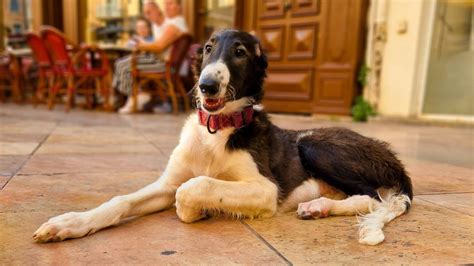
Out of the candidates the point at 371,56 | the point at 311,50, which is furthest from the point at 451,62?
the point at 311,50

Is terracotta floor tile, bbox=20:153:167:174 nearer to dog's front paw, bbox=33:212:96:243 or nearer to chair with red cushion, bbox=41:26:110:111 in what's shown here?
dog's front paw, bbox=33:212:96:243

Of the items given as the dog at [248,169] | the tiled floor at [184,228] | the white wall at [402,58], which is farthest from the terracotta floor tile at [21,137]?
the white wall at [402,58]

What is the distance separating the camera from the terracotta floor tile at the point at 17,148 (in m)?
3.07

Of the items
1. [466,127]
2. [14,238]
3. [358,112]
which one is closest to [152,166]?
[14,238]

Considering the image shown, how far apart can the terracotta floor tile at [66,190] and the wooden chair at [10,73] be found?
7.86 metres

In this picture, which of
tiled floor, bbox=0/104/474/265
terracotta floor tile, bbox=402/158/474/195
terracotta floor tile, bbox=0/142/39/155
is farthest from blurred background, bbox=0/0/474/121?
tiled floor, bbox=0/104/474/265

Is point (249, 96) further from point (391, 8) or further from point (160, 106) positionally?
point (160, 106)

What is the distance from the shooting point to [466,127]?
625 centimetres

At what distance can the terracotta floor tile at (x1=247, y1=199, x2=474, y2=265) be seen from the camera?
1354 mm

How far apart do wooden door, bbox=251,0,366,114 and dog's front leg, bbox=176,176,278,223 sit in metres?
4.86

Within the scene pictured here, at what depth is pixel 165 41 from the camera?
696 centimetres

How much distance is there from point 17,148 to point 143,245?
239 cm

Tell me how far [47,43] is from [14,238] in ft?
21.7

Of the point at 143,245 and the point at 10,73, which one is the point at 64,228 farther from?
the point at 10,73
